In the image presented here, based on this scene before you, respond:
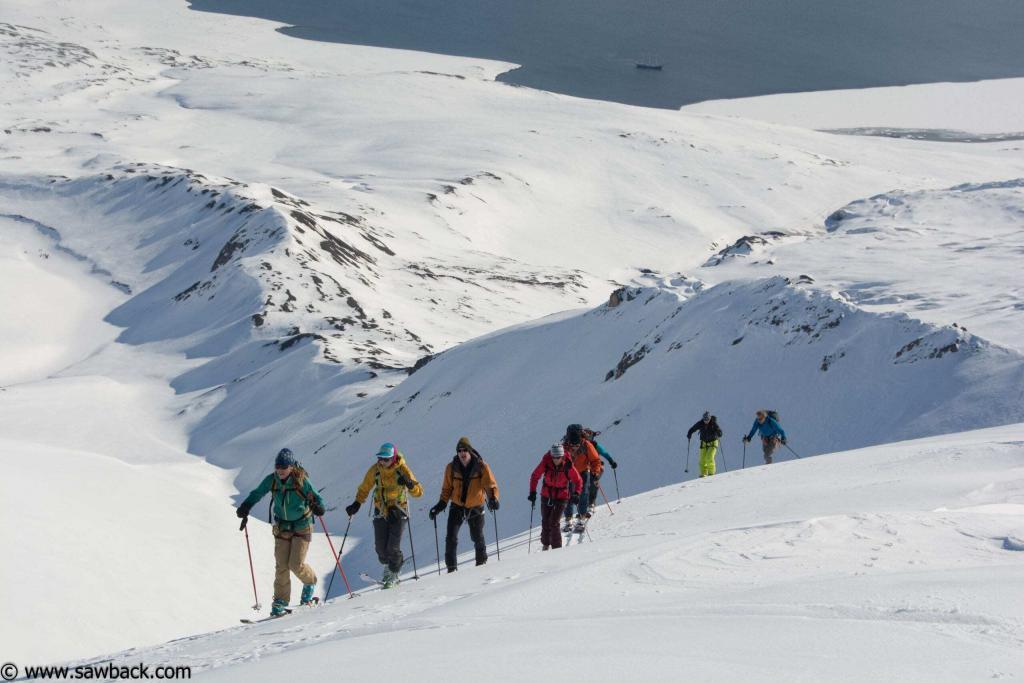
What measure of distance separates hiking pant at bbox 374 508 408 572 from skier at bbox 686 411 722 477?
873 centimetres

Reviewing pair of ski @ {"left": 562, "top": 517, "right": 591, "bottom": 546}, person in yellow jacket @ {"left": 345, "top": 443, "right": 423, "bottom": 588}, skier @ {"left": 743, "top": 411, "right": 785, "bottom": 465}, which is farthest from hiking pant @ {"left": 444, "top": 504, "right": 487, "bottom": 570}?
skier @ {"left": 743, "top": 411, "right": 785, "bottom": 465}

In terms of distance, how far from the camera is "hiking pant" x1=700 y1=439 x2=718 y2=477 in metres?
21.5

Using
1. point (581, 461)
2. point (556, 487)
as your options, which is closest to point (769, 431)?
point (581, 461)

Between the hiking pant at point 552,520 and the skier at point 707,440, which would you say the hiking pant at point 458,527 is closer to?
the hiking pant at point 552,520

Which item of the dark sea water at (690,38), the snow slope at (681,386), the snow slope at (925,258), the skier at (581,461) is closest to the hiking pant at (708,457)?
the snow slope at (681,386)

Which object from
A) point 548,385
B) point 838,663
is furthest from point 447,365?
point 838,663

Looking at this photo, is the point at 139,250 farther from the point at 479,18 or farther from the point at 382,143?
the point at 479,18

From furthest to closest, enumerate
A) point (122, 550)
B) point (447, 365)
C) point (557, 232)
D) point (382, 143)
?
point (382, 143) → point (557, 232) → point (447, 365) → point (122, 550)

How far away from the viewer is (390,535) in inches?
555

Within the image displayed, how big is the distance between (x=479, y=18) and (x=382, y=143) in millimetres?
69409

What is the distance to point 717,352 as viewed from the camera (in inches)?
1121

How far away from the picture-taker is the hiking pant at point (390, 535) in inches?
554

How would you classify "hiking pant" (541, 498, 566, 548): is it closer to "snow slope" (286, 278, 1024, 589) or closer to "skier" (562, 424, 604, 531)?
"skier" (562, 424, 604, 531)

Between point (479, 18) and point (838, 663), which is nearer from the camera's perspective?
point (838, 663)
